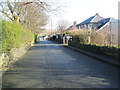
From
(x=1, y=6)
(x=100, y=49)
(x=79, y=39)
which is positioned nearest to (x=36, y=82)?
(x=100, y=49)

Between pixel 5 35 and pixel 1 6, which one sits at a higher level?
pixel 1 6

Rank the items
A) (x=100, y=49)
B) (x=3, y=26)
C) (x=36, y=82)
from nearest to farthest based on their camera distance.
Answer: (x=36, y=82), (x=3, y=26), (x=100, y=49)

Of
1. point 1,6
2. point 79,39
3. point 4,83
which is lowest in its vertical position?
point 4,83

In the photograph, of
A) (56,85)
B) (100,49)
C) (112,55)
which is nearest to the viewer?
(56,85)

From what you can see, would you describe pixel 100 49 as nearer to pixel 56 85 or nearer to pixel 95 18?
pixel 56 85

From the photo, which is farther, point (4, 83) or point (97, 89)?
point (4, 83)

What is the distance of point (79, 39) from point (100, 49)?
379 inches

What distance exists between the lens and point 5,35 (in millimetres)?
9234

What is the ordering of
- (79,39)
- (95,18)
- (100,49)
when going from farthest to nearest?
(95,18) → (79,39) → (100,49)

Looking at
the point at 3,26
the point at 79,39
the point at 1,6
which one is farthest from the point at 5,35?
the point at 79,39

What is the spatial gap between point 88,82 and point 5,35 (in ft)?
20.5

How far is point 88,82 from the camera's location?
5.62 m

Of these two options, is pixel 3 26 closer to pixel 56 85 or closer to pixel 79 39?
pixel 56 85

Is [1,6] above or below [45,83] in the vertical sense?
above
